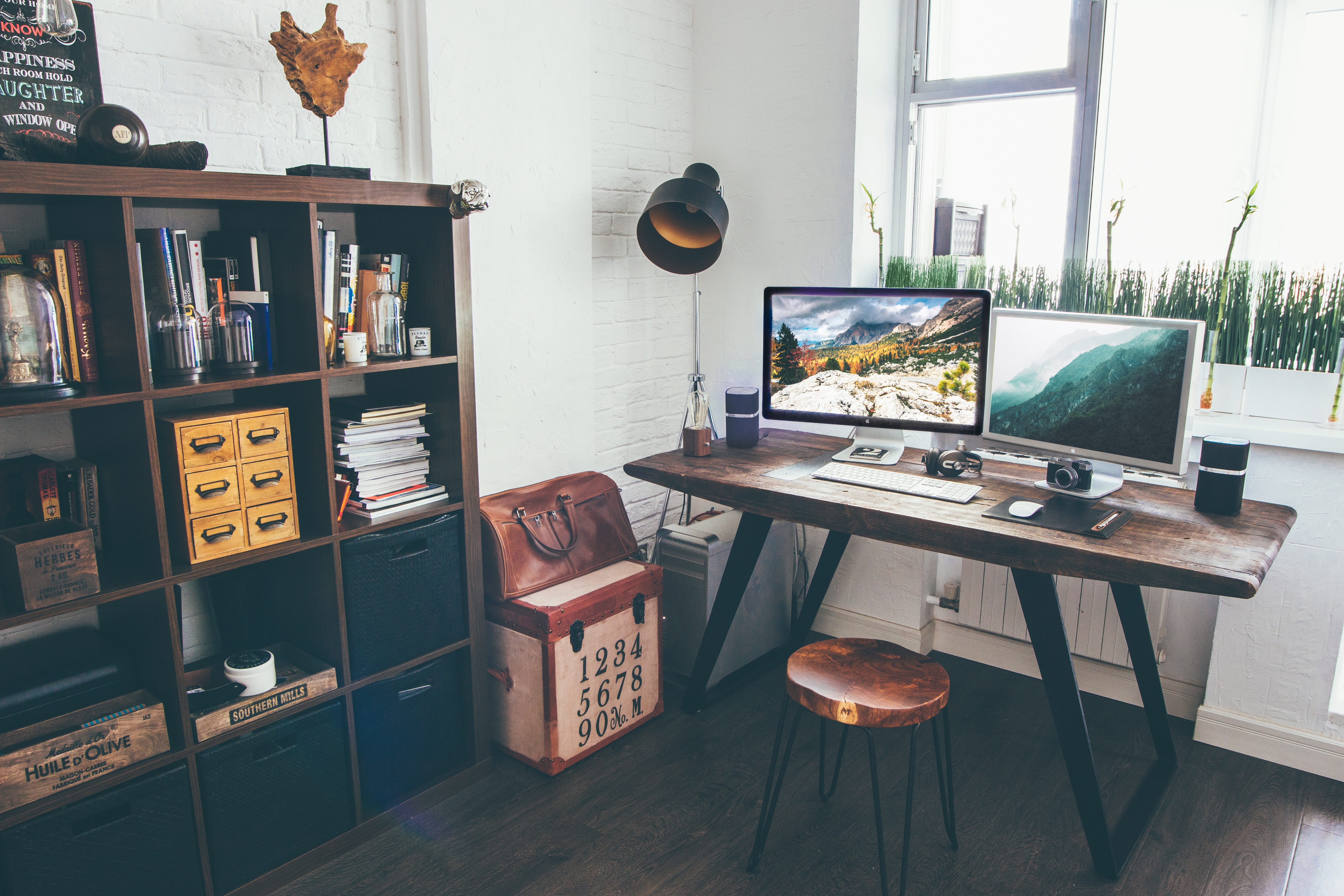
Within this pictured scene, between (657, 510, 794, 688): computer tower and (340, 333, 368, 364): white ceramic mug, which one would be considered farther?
(657, 510, 794, 688): computer tower

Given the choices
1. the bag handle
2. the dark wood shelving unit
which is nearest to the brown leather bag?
the bag handle

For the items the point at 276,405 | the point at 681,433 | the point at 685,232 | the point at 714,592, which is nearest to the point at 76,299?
the point at 276,405

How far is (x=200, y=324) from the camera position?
1.88 meters

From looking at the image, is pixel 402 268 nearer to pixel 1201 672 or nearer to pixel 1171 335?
pixel 1171 335

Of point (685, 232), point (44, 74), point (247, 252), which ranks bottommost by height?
point (247, 252)

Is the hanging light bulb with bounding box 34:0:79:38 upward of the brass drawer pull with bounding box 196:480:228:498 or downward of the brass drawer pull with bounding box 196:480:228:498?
upward

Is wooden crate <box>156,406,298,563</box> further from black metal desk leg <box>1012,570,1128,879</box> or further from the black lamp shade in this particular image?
black metal desk leg <box>1012,570,1128,879</box>

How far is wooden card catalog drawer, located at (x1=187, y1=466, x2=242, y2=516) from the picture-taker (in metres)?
1.85

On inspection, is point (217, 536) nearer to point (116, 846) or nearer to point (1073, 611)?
point (116, 846)

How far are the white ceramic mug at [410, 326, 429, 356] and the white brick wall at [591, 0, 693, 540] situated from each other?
0.94 metres

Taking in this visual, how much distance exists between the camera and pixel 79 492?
6.11 ft

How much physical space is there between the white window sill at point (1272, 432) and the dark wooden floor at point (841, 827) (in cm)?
88

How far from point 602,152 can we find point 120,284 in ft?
5.58

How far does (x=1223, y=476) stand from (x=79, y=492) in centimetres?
255
